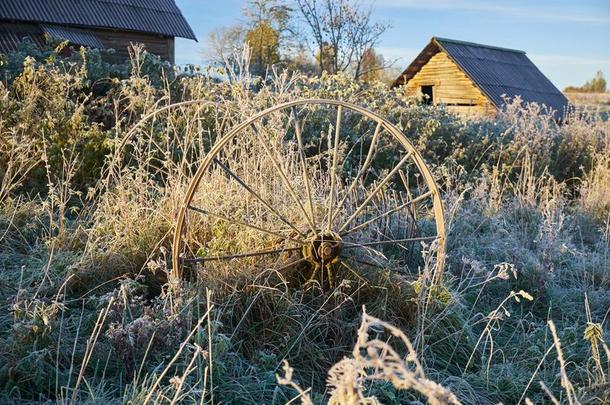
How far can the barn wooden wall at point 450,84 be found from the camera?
58.6ft

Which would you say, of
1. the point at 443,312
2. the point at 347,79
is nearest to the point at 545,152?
the point at 347,79

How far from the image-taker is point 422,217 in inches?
224

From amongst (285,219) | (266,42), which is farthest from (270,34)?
(285,219)

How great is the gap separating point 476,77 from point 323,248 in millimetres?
14688

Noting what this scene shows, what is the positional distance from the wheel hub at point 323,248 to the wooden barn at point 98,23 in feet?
42.9

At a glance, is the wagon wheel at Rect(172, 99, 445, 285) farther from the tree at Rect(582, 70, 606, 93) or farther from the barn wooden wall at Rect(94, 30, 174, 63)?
the tree at Rect(582, 70, 606, 93)

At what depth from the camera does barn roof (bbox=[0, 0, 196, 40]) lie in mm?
16062

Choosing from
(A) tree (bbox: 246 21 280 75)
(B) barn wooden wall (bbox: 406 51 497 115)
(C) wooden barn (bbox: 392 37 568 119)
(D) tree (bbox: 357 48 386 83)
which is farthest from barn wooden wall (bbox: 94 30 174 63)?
(D) tree (bbox: 357 48 386 83)

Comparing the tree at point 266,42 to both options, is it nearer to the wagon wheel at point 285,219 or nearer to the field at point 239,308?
the field at point 239,308

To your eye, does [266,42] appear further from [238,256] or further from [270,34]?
[238,256]

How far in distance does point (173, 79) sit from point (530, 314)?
184 inches

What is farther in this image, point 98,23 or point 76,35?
point 98,23

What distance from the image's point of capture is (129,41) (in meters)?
17.8

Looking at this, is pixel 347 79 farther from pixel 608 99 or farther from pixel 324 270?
pixel 608 99
